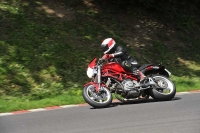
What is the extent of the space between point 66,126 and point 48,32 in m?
7.69

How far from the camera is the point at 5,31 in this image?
47.3ft

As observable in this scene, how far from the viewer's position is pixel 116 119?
8430 millimetres

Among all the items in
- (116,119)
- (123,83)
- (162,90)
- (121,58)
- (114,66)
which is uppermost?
(121,58)

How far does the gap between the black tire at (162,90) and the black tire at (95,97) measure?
4.15ft

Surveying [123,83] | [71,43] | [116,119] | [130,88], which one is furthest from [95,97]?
[71,43]

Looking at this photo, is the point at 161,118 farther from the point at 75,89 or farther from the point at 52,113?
the point at 75,89

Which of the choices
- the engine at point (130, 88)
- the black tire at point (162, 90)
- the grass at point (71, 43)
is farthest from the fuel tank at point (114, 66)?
the grass at point (71, 43)

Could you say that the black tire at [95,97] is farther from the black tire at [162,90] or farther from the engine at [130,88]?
the black tire at [162,90]

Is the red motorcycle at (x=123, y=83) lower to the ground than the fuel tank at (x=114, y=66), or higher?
lower

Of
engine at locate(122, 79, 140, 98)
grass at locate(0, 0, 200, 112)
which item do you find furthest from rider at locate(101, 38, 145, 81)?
grass at locate(0, 0, 200, 112)

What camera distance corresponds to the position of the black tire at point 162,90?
10.7 metres

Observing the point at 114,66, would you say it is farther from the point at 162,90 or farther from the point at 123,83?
the point at 162,90

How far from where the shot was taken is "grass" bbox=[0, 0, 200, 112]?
11.9 meters

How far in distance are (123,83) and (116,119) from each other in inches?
85.9
